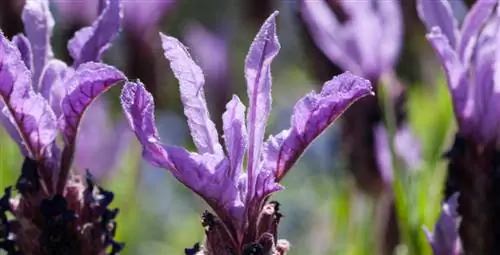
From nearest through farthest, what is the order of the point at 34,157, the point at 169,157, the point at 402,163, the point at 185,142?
the point at 169,157 → the point at 34,157 → the point at 402,163 → the point at 185,142

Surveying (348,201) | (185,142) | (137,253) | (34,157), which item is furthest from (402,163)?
(185,142)

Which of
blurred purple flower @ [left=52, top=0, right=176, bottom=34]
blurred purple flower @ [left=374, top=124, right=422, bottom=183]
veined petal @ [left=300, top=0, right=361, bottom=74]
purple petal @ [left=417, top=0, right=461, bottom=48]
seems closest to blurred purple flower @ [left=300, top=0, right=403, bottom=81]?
veined petal @ [left=300, top=0, right=361, bottom=74]

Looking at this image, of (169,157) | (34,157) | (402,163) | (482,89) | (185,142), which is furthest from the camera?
(185,142)

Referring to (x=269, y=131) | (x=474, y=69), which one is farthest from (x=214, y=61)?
(x=474, y=69)

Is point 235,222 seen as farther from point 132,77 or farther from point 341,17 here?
point 132,77

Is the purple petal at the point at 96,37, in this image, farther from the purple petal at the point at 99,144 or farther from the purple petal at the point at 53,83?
the purple petal at the point at 99,144

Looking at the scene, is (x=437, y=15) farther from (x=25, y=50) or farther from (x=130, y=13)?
(x=130, y=13)

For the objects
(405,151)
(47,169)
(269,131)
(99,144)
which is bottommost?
(269,131)

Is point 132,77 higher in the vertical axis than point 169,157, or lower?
lower
